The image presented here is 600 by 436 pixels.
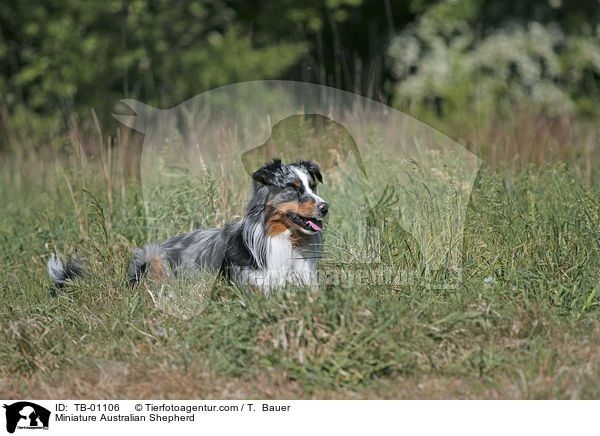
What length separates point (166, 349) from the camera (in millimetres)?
3984

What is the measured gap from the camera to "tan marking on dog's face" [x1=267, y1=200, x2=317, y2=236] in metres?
3.97

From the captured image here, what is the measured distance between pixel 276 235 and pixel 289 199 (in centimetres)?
27

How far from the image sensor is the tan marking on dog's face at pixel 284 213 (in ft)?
13.0

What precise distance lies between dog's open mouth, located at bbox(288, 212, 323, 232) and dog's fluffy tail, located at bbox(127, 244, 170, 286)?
1.37 meters

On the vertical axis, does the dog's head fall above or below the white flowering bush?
below

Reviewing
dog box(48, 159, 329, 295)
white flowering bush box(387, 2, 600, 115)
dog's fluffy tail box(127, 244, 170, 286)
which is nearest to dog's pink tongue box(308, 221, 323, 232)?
dog box(48, 159, 329, 295)

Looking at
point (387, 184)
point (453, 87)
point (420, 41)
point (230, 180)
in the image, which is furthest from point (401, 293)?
point (420, 41)

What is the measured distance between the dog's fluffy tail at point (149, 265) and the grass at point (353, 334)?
10cm

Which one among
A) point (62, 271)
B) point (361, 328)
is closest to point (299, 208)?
point (361, 328)

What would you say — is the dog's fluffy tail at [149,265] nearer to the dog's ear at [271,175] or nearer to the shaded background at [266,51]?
the dog's ear at [271,175]

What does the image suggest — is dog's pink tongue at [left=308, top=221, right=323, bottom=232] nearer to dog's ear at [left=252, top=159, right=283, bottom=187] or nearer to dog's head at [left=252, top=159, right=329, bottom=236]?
dog's head at [left=252, top=159, right=329, bottom=236]

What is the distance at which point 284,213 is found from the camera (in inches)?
161
